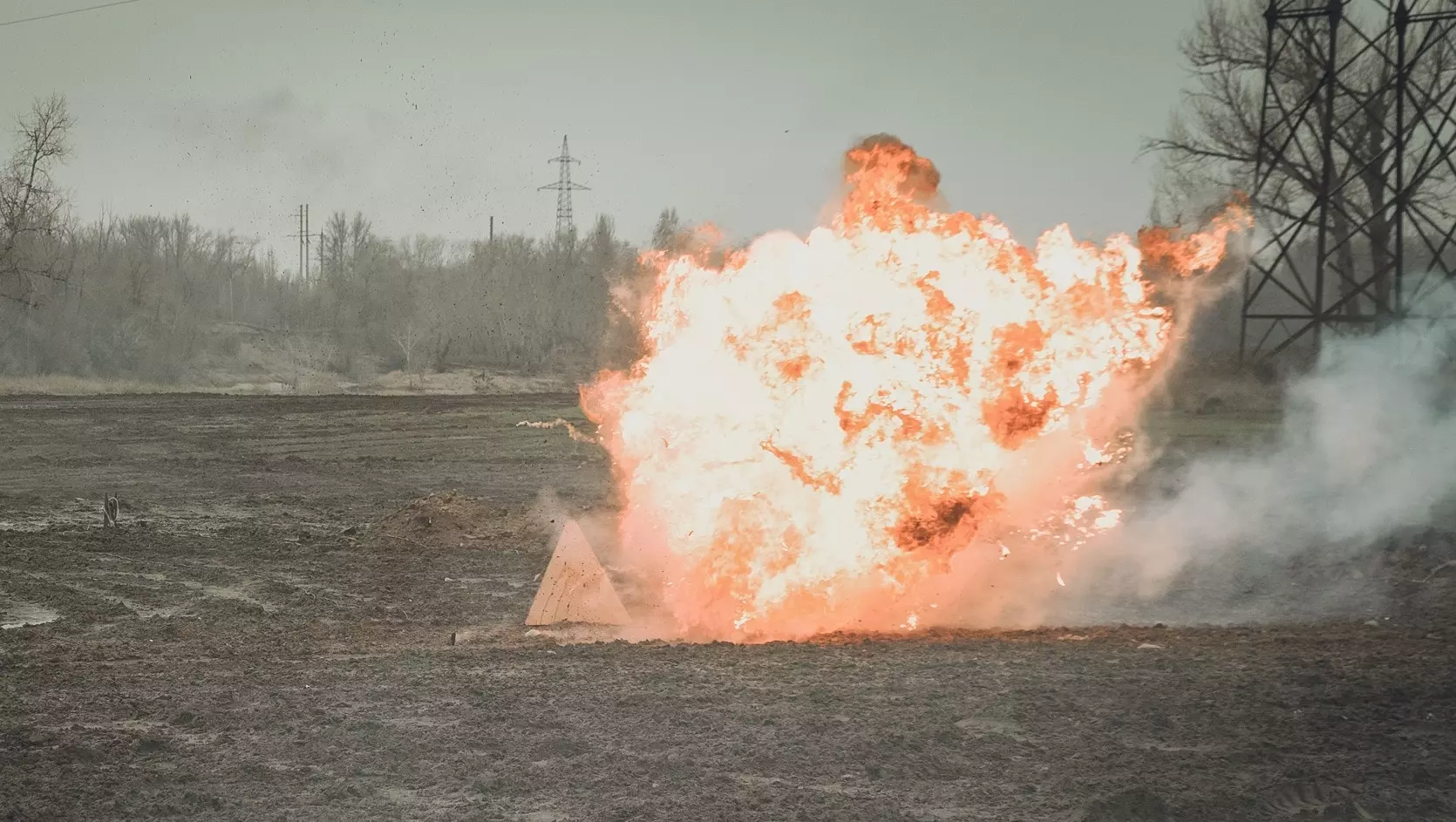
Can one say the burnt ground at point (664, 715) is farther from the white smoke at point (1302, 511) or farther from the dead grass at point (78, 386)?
the dead grass at point (78, 386)

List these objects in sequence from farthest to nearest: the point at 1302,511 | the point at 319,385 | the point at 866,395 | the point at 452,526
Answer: the point at 319,385, the point at 452,526, the point at 1302,511, the point at 866,395

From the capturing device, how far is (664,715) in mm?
7445

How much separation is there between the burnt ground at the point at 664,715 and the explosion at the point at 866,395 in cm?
97

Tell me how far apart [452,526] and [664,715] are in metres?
8.94

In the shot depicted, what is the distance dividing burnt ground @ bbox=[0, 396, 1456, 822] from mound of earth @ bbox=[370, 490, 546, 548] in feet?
7.37

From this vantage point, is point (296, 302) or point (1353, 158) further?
point (296, 302)

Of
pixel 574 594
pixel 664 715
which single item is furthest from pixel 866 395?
pixel 664 715

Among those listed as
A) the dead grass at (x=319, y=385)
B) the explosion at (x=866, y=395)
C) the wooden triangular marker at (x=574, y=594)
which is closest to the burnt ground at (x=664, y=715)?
the wooden triangular marker at (x=574, y=594)

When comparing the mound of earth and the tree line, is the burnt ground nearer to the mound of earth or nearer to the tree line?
the mound of earth

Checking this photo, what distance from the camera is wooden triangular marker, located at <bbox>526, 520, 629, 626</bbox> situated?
1094 centimetres

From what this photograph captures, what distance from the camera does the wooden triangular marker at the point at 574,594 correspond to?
10.9m

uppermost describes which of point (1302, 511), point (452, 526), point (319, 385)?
point (319, 385)

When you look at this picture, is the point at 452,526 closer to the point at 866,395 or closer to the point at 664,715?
the point at 866,395

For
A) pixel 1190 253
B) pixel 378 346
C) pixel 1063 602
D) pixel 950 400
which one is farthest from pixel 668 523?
pixel 378 346
